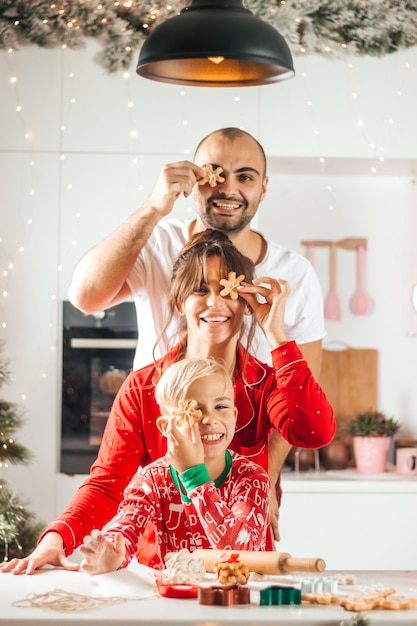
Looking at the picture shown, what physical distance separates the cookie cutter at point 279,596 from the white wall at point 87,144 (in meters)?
2.47

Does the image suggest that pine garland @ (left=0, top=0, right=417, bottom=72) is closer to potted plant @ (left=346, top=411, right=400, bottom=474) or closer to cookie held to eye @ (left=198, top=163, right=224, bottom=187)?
potted plant @ (left=346, top=411, right=400, bottom=474)

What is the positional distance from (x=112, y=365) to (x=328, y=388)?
1.06 metres

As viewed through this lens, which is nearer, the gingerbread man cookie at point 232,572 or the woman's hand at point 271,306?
the gingerbread man cookie at point 232,572

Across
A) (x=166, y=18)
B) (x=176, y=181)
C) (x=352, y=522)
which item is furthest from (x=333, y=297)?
(x=176, y=181)

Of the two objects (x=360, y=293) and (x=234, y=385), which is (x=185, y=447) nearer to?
(x=234, y=385)

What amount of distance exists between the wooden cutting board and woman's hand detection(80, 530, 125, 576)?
2922mm

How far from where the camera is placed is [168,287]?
2.21 meters

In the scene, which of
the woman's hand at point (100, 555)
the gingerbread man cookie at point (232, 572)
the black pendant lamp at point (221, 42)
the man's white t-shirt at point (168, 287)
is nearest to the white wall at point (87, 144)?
the man's white t-shirt at point (168, 287)

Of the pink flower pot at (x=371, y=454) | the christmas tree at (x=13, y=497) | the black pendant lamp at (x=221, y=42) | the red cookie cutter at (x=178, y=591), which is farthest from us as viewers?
the pink flower pot at (x=371, y=454)

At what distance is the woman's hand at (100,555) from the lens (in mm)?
1413

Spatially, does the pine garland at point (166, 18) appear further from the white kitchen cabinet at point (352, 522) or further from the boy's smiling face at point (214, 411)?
the boy's smiling face at point (214, 411)

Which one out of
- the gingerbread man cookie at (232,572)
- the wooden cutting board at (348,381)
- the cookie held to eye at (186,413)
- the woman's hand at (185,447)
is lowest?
the gingerbread man cookie at (232,572)

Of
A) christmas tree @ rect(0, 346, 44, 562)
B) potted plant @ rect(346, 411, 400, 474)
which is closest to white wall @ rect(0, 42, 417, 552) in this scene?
christmas tree @ rect(0, 346, 44, 562)

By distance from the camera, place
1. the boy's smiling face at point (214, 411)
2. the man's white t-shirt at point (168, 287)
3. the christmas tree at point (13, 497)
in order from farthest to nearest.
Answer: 1. the christmas tree at point (13, 497)
2. the man's white t-shirt at point (168, 287)
3. the boy's smiling face at point (214, 411)
